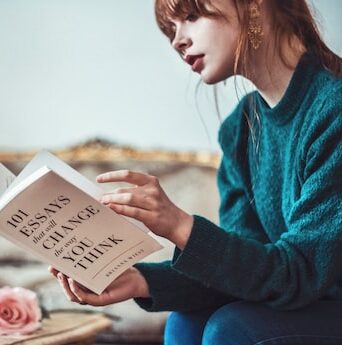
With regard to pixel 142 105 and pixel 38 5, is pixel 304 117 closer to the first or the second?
pixel 142 105

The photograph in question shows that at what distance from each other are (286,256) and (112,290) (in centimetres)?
26

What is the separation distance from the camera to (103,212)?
781 millimetres

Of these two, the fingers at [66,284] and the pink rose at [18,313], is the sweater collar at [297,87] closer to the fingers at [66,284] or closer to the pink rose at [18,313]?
the fingers at [66,284]

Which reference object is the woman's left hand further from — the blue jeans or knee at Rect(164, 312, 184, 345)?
knee at Rect(164, 312, 184, 345)

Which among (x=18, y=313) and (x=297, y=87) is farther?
(x=18, y=313)

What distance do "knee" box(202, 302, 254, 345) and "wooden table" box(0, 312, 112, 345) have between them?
490 mm

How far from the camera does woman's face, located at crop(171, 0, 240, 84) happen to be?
0.97 metres

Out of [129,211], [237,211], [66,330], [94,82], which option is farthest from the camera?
[94,82]

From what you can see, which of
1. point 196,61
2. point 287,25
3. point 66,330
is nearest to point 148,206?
point 196,61

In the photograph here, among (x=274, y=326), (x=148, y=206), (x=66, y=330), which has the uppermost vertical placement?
(x=148, y=206)

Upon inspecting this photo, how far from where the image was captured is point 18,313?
136cm

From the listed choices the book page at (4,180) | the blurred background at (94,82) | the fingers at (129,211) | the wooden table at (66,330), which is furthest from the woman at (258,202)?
the blurred background at (94,82)

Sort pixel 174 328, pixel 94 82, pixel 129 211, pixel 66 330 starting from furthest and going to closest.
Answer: pixel 94 82 → pixel 66 330 → pixel 174 328 → pixel 129 211

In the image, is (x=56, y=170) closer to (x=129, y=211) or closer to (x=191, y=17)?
(x=129, y=211)
